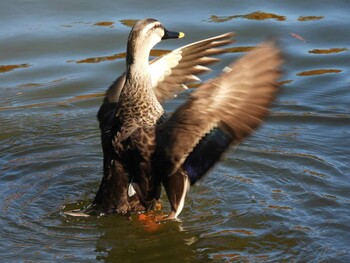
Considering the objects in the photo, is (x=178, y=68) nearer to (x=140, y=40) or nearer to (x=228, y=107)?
(x=140, y=40)

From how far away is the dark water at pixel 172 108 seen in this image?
6387 mm

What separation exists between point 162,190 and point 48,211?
3.39ft

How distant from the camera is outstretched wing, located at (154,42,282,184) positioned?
5.89m

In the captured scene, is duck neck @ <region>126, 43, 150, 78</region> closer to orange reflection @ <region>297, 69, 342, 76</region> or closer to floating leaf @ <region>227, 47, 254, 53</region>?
orange reflection @ <region>297, 69, 342, 76</region>

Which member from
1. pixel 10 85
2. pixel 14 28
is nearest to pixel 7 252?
pixel 10 85

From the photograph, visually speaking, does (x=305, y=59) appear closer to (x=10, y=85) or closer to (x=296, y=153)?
(x=296, y=153)

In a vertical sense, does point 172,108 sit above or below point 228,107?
below

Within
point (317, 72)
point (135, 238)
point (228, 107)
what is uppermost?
point (228, 107)

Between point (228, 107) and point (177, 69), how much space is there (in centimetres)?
171

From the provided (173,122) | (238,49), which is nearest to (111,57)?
(238,49)

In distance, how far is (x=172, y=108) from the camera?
28.7 feet

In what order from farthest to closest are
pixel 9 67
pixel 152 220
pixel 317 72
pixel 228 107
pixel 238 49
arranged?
1. pixel 238 49
2. pixel 9 67
3. pixel 317 72
4. pixel 152 220
5. pixel 228 107

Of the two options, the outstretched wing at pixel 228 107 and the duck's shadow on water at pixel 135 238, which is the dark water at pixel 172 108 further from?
the outstretched wing at pixel 228 107

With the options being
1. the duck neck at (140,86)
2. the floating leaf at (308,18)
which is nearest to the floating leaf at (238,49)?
the floating leaf at (308,18)
